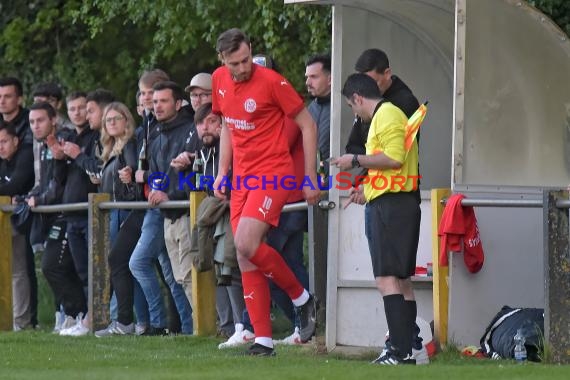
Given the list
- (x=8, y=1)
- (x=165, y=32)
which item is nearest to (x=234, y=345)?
(x=165, y=32)

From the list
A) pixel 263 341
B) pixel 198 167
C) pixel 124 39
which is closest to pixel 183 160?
pixel 198 167

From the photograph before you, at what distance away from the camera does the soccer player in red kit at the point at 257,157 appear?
34.9 feet

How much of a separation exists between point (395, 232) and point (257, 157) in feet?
4.24

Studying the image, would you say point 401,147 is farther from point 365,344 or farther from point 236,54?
point 365,344

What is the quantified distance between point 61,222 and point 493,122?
16.6 feet

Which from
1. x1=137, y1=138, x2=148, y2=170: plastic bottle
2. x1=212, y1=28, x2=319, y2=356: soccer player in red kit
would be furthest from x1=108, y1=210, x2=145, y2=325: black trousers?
x1=212, y1=28, x2=319, y2=356: soccer player in red kit

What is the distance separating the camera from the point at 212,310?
13.0 m

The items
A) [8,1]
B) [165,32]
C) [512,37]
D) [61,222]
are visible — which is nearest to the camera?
[512,37]

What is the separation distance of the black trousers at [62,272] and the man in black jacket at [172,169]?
1667 mm

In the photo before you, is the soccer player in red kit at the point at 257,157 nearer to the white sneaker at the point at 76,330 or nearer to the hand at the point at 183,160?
the hand at the point at 183,160

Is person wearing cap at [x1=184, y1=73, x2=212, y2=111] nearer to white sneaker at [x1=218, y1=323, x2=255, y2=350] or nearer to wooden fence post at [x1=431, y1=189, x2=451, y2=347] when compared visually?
white sneaker at [x1=218, y1=323, x2=255, y2=350]

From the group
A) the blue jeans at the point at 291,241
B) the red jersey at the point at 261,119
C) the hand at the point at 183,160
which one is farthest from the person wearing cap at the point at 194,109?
the red jersey at the point at 261,119

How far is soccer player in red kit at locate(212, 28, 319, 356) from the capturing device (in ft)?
34.9

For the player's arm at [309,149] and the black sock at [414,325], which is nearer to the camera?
the black sock at [414,325]
